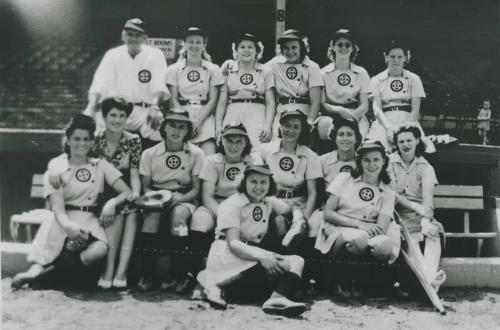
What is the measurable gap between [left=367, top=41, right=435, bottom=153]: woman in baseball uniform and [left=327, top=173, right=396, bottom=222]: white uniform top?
1.14 meters

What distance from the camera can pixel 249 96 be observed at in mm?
4551

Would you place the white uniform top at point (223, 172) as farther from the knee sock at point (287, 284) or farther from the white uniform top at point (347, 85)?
the white uniform top at point (347, 85)

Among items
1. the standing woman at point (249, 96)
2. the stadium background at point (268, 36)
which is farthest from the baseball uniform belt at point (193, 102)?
the stadium background at point (268, 36)

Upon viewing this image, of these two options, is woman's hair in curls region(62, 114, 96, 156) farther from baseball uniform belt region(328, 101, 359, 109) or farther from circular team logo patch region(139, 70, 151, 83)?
baseball uniform belt region(328, 101, 359, 109)

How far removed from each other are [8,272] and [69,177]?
2.78 feet

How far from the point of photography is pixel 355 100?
4781 millimetres

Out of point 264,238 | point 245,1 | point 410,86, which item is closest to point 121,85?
point 264,238

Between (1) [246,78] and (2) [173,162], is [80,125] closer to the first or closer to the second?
(2) [173,162]

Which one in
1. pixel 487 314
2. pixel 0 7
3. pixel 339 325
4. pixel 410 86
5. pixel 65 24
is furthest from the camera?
pixel 65 24

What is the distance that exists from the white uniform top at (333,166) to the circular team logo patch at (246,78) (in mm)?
943

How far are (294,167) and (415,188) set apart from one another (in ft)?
3.05

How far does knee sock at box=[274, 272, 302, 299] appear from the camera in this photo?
Result: 130 inches

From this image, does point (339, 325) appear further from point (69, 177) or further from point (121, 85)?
point (121, 85)

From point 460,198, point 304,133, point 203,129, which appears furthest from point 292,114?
point 460,198
